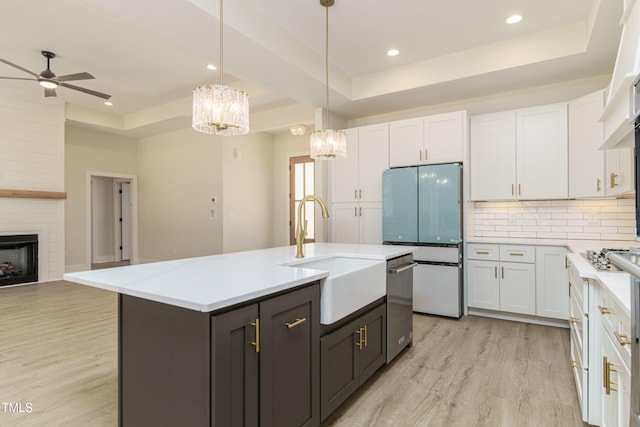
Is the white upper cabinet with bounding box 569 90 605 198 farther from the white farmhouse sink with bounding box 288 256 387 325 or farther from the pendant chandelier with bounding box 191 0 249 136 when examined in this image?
the pendant chandelier with bounding box 191 0 249 136

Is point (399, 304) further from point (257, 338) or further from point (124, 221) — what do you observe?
point (124, 221)

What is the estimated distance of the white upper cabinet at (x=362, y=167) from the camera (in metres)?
4.42

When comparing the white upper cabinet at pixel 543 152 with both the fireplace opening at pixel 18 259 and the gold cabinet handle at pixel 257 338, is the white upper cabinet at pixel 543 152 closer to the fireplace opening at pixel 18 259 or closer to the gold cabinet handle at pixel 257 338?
the gold cabinet handle at pixel 257 338

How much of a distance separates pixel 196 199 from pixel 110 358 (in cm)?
436

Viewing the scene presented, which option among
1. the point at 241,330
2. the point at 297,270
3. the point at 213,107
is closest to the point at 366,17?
the point at 213,107

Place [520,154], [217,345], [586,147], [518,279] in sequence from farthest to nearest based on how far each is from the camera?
[520,154], [518,279], [586,147], [217,345]

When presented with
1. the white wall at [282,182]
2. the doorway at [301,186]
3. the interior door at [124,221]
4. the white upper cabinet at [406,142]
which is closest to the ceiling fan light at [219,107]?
the white upper cabinet at [406,142]

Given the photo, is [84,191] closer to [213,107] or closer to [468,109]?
[213,107]

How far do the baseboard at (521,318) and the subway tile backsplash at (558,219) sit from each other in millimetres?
928

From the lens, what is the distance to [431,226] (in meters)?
3.92

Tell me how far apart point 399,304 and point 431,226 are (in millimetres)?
1498

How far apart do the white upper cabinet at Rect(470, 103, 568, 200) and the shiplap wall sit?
6730 mm

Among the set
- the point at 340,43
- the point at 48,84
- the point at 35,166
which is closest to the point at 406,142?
the point at 340,43

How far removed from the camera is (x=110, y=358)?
2783mm
